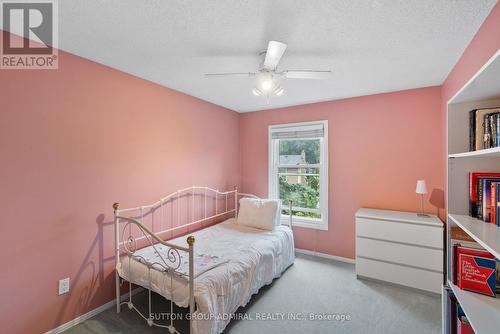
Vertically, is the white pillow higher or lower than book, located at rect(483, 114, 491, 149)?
lower

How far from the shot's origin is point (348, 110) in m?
3.30

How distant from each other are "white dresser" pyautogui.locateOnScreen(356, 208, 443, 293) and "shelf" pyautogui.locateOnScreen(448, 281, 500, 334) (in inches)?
53.7

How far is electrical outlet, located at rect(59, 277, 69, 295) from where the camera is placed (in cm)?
193

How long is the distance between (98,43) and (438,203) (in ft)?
12.8

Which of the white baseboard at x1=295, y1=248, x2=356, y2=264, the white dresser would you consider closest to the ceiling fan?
the white dresser

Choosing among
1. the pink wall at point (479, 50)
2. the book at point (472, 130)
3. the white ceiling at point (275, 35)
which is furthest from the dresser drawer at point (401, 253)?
the white ceiling at point (275, 35)

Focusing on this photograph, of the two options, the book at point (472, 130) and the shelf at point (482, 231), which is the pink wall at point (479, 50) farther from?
the shelf at point (482, 231)

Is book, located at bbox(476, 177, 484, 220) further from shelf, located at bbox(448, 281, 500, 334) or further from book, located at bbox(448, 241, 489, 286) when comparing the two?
shelf, located at bbox(448, 281, 500, 334)

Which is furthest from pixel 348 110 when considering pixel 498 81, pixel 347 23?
pixel 498 81

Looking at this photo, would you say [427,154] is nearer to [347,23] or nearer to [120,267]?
[347,23]

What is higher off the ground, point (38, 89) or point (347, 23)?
point (347, 23)
